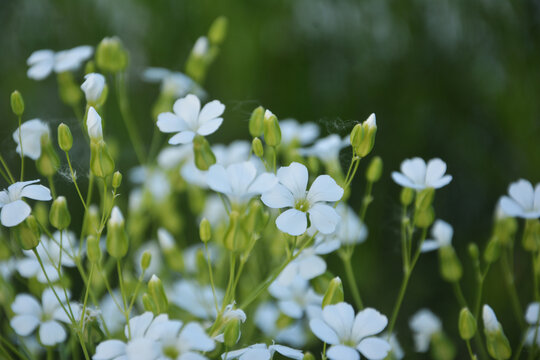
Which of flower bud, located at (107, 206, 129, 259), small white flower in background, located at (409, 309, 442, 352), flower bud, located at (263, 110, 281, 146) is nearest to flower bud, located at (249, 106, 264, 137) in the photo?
flower bud, located at (263, 110, 281, 146)

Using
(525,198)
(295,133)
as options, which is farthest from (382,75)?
(525,198)

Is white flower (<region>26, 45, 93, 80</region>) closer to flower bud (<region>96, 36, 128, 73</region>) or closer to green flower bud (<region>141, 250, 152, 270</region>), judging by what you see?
flower bud (<region>96, 36, 128, 73</region>)

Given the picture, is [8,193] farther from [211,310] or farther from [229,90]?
[229,90]

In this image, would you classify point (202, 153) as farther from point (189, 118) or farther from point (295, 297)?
point (295, 297)

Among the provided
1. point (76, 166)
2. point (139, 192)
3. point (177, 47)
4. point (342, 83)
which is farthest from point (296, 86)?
point (76, 166)

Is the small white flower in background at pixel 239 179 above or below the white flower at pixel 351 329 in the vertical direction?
above

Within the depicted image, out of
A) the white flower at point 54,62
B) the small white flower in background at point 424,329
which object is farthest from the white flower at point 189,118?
the small white flower in background at point 424,329

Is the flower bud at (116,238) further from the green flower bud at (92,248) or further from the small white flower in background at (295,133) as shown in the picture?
the small white flower in background at (295,133)
